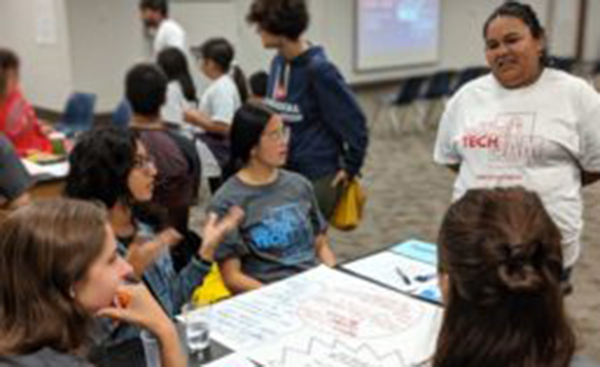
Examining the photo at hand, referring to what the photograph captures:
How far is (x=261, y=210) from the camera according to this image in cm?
226

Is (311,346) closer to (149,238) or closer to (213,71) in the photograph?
(149,238)

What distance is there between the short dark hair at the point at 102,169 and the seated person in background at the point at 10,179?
939 millimetres

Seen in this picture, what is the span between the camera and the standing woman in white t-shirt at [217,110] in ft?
13.9

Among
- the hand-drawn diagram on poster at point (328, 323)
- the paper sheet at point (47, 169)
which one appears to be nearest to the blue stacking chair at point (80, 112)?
the paper sheet at point (47, 169)

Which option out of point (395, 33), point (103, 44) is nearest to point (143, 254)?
point (103, 44)

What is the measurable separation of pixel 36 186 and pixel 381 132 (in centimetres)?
553

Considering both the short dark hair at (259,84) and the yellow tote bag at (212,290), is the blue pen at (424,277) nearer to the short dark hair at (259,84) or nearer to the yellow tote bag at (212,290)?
the yellow tote bag at (212,290)

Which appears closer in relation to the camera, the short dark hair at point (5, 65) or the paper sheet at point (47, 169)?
the paper sheet at point (47, 169)

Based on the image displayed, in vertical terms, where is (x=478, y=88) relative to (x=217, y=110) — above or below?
above

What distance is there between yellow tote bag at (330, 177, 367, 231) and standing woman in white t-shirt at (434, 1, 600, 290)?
926mm

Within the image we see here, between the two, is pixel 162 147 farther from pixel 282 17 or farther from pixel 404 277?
pixel 404 277

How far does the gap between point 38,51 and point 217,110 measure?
370 cm

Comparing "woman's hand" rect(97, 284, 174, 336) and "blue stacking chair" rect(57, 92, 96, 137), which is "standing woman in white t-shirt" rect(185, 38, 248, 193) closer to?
"blue stacking chair" rect(57, 92, 96, 137)

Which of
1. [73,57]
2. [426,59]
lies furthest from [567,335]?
[426,59]
